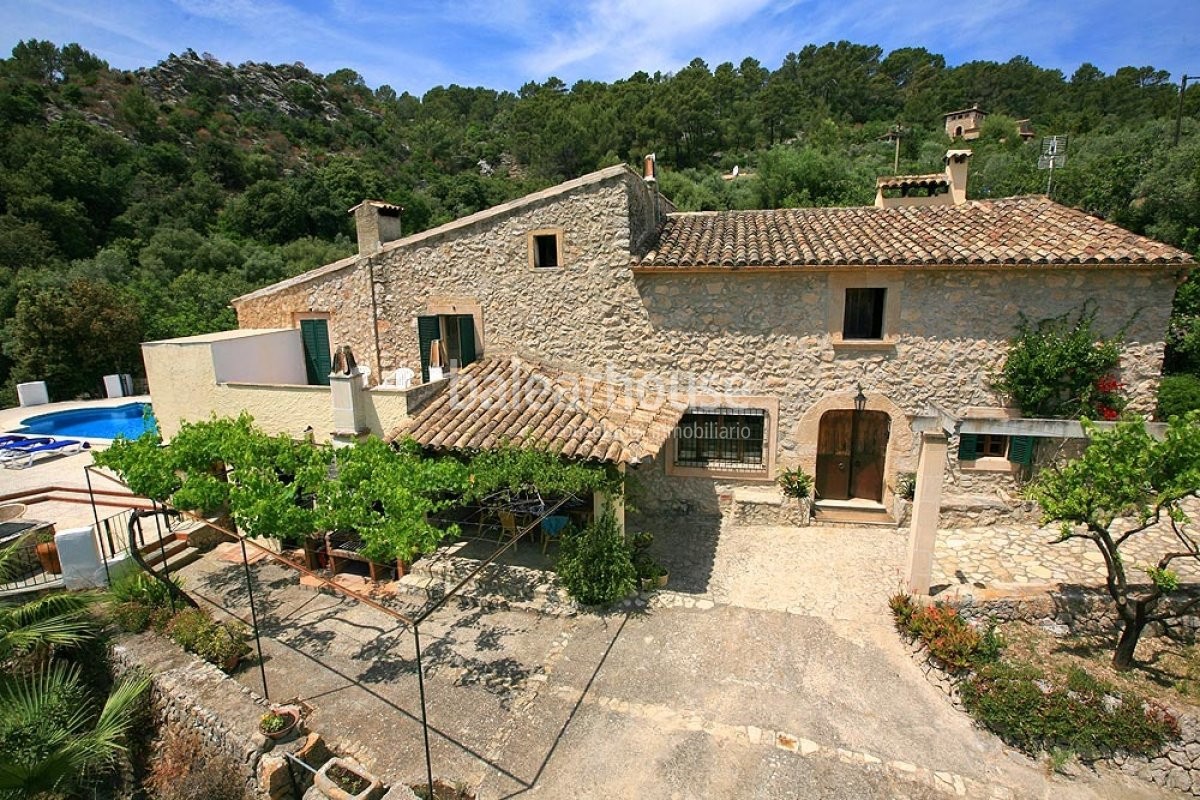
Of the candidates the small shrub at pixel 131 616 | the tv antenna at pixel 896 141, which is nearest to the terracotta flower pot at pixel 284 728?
the small shrub at pixel 131 616

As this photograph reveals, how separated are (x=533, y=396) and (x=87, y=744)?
810cm

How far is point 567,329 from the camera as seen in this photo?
13078 millimetres

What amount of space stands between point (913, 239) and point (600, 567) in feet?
31.6

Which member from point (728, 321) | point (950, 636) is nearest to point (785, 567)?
point (950, 636)

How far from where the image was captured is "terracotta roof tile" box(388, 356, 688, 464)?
32.9ft

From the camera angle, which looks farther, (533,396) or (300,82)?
(300,82)

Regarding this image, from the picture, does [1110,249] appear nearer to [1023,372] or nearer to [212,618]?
[1023,372]

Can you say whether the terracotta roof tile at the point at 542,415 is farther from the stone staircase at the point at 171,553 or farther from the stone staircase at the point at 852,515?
the stone staircase at the point at 171,553

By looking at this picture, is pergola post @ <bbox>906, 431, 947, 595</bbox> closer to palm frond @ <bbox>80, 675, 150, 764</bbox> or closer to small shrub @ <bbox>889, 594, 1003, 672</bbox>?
small shrub @ <bbox>889, 594, 1003, 672</bbox>

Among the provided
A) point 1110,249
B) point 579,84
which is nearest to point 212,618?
point 1110,249

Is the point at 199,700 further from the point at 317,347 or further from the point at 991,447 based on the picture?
the point at 991,447

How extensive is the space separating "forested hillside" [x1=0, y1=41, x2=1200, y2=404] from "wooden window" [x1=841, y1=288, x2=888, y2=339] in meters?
11.9

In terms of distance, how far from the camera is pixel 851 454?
13273 mm

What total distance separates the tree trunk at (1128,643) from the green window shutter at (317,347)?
16618 millimetres
